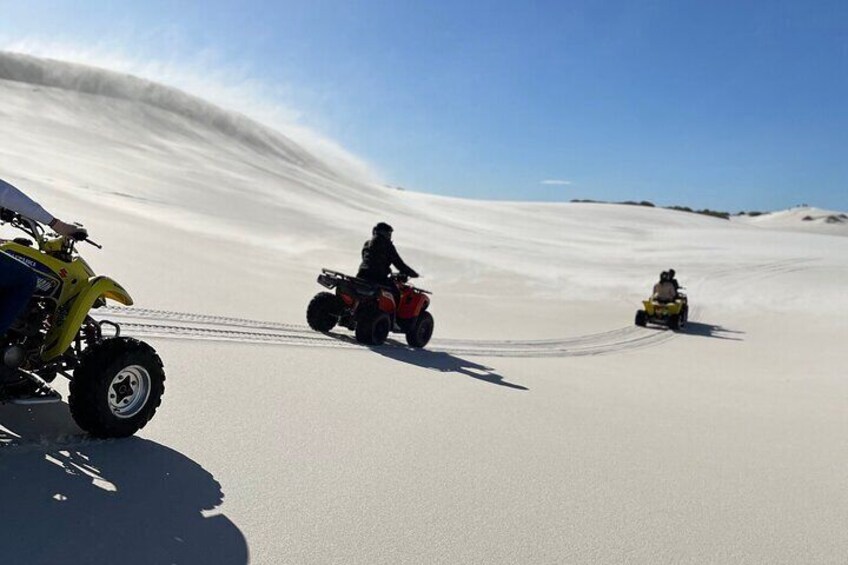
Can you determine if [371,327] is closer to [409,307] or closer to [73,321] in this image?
[409,307]

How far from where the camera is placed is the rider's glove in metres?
3.41

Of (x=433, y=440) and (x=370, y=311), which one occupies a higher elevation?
(x=370, y=311)

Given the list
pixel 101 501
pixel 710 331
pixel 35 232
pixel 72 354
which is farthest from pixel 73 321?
pixel 710 331

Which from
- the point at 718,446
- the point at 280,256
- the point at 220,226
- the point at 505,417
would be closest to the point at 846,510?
the point at 718,446

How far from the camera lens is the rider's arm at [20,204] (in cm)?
331

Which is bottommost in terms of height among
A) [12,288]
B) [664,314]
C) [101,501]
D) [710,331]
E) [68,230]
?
[101,501]

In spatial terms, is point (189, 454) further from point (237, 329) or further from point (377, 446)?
point (237, 329)

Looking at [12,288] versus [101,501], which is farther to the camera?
[12,288]

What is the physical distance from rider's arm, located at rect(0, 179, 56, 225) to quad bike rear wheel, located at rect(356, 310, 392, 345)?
17.3 ft

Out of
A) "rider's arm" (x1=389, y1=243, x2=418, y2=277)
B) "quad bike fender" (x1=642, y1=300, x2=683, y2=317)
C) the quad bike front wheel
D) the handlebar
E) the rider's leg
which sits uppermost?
"quad bike fender" (x1=642, y1=300, x2=683, y2=317)

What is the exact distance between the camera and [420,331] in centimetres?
918

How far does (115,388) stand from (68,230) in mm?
866

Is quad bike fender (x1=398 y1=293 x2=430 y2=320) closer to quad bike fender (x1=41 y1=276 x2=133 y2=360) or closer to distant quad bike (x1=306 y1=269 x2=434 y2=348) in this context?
distant quad bike (x1=306 y1=269 x2=434 y2=348)

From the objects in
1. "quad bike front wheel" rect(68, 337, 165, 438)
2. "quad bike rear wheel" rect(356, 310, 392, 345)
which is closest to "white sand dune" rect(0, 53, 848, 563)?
"quad bike front wheel" rect(68, 337, 165, 438)
